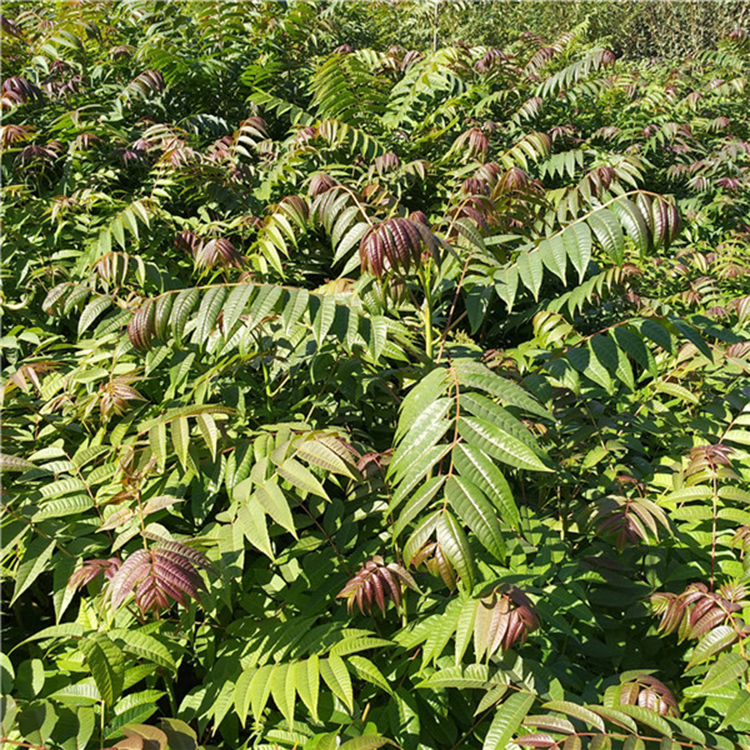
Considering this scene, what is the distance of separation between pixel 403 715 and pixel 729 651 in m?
0.91

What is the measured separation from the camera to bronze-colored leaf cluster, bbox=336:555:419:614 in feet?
4.92

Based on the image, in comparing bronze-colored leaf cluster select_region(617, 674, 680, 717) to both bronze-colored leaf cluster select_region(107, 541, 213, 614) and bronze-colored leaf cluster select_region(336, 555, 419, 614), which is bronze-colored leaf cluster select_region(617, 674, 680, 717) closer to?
Answer: bronze-colored leaf cluster select_region(336, 555, 419, 614)

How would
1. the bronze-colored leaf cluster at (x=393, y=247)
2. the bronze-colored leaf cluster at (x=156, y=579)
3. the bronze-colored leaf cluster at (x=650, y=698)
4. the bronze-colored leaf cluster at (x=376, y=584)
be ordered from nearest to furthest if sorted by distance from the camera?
the bronze-colored leaf cluster at (x=156, y=579)
the bronze-colored leaf cluster at (x=650, y=698)
the bronze-colored leaf cluster at (x=376, y=584)
the bronze-colored leaf cluster at (x=393, y=247)

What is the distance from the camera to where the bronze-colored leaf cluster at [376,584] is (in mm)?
1500

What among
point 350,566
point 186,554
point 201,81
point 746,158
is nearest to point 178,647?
point 186,554

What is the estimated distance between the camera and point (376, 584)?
150 centimetres

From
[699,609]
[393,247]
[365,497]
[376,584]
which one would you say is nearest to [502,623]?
[376,584]

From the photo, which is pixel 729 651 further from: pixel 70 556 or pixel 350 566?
pixel 70 556

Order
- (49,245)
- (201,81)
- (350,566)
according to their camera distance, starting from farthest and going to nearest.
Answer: (201,81), (49,245), (350,566)

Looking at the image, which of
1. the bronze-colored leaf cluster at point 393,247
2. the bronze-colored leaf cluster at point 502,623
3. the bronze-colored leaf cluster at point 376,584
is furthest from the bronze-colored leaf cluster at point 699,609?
the bronze-colored leaf cluster at point 393,247

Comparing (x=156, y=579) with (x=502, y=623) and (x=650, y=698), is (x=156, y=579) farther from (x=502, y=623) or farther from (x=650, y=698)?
(x=650, y=698)

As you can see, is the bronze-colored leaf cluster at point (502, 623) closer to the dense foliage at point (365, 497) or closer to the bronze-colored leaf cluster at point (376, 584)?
the dense foliage at point (365, 497)

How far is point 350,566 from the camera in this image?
184 cm

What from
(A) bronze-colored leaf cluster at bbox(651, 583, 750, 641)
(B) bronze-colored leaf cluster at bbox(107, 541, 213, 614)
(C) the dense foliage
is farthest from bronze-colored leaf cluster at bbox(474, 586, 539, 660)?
(B) bronze-colored leaf cluster at bbox(107, 541, 213, 614)
